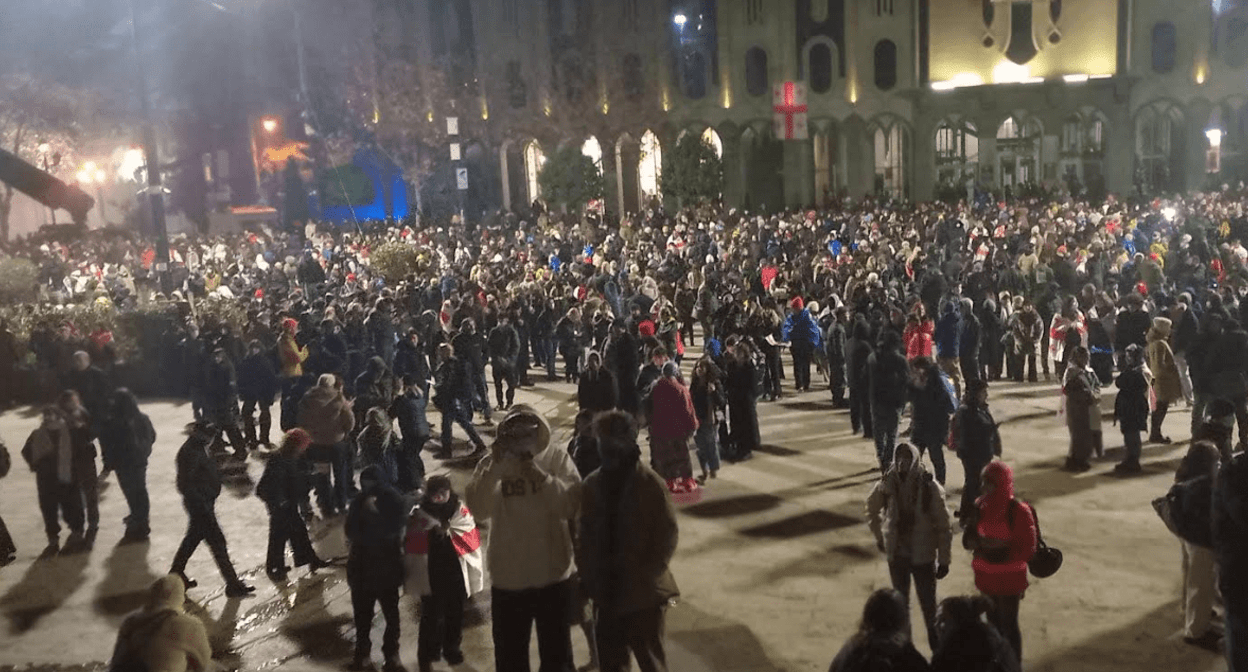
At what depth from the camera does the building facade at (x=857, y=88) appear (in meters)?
41.8

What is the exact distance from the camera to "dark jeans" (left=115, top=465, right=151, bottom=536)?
34.1 feet

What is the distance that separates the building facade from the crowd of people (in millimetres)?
15332

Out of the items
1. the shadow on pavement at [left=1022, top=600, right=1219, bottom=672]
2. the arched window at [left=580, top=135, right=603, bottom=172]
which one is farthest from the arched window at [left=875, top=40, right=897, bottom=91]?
the shadow on pavement at [left=1022, top=600, right=1219, bottom=672]

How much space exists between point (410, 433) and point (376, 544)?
3.78 metres

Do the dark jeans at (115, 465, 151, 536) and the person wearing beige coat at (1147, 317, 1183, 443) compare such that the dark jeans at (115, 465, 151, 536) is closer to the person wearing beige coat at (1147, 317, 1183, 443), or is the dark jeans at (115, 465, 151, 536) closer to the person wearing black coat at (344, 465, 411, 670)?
the person wearing black coat at (344, 465, 411, 670)

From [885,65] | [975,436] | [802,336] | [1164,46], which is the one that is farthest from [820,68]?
[975,436]

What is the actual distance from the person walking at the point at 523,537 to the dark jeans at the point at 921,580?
2294mm

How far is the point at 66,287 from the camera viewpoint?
83.1 feet

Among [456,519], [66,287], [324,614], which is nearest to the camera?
[456,519]

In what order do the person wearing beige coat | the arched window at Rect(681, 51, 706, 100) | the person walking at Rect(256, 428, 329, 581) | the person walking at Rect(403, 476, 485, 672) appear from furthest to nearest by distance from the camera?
1. the arched window at Rect(681, 51, 706, 100)
2. the person wearing beige coat
3. the person walking at Rect(256, 428, 329, 581)
4. the person walking at Rect(403, 476, 485, 672)

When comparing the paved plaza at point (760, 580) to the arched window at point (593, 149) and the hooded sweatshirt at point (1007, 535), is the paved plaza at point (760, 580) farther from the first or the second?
the arched window at point (593, 149)

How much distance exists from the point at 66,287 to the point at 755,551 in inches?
835

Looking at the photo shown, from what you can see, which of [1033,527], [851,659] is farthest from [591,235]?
[851,659]

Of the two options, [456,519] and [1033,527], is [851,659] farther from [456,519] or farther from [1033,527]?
[456,519]
